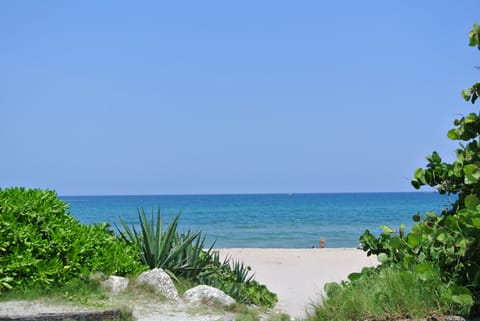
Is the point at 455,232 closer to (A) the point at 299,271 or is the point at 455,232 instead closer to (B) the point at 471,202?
(B) the point at 471,202

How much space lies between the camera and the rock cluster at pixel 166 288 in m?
9.07

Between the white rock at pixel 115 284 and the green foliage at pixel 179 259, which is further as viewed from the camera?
the green foliage at pixel 179 259

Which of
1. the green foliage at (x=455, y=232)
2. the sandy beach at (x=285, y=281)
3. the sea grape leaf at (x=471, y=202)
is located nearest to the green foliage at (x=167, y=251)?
the sandy beach at (x=285, y=281)

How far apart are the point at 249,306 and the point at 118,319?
3110mm

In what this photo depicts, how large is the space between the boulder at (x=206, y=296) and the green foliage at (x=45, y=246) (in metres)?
1.05

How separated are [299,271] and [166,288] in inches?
339

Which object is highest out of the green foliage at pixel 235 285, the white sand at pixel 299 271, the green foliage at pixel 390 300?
the green foliage at pixel 390 300

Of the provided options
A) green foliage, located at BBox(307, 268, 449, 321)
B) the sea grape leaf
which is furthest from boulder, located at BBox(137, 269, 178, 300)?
the sea grape leaf

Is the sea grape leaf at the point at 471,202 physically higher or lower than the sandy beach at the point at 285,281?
higher

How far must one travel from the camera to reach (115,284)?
9023 mm

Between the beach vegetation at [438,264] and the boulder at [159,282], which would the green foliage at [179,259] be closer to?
the boulder at [159,282]

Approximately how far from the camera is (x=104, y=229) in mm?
10906

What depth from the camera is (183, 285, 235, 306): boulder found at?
9.16 m

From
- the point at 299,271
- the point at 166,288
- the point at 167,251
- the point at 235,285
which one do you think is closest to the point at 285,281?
the point at 299,271
